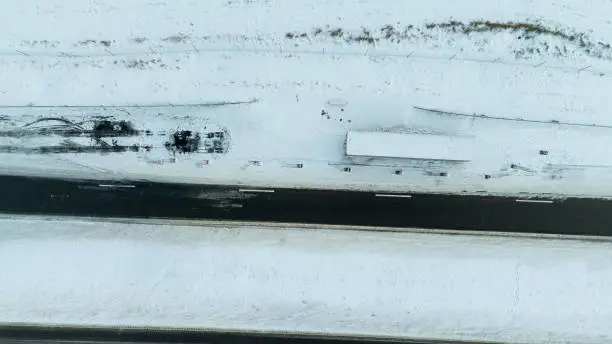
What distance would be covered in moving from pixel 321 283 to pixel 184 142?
358 inches

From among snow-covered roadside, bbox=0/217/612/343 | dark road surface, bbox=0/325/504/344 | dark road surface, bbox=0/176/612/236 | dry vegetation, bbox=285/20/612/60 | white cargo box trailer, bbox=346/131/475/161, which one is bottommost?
dark road surface, bbox=0/325/504/344

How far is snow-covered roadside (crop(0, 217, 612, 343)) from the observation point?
73.3 feet

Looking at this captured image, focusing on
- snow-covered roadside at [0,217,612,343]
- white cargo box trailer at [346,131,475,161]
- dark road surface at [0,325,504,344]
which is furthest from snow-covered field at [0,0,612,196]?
dark road surface at [0,325,504,344]

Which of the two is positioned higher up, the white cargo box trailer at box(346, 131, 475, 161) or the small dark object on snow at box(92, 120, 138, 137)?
the small dark object on snow at box(92, 120, 138, 137)

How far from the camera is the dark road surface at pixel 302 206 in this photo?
901 inches

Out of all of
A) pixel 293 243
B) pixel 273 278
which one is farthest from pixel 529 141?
pixel 273 278

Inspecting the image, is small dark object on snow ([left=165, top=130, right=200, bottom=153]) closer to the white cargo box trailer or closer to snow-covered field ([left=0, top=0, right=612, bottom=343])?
snow-covered field ([left=0, top=0, right=612, bottom=343])

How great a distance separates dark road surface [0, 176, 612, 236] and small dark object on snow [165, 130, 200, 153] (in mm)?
1759

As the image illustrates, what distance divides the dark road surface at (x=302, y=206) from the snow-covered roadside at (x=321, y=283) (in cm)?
77

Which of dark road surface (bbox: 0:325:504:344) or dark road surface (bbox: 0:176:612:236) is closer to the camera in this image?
dark road surface (bbox: 0:325:504:344)

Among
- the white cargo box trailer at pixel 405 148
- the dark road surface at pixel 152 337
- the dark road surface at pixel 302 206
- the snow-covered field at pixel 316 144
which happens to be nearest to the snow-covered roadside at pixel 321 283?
the snow-covered field at pixel 316 144

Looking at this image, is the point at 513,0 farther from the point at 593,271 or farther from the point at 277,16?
the point at 593,271

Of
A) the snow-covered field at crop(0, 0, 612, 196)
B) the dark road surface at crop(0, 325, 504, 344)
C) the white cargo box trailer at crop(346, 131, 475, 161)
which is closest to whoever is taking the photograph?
the white cargo box trailer at crop(346, 131, 475, 161)

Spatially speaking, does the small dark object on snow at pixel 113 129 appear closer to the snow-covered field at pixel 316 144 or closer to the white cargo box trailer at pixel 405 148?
the snow-covered field at pixel 316 144
